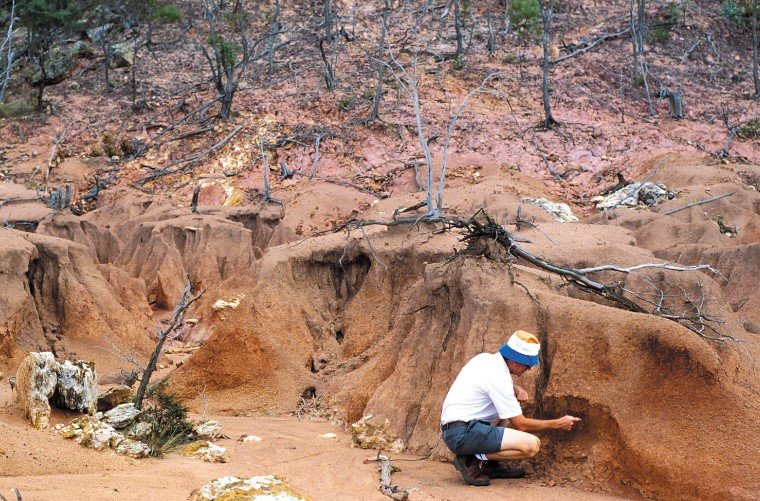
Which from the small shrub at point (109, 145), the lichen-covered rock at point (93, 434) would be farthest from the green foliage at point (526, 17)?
the lichen-covered rock at point (93, 434)

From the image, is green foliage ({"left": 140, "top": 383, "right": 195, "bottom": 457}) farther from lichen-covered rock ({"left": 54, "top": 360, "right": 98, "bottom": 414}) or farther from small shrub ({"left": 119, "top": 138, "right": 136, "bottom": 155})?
small shrub ({"left": 119, "top": 138, "right": 136, "bottom": 155})

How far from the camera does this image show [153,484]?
533 cm

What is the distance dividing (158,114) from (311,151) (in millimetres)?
5436

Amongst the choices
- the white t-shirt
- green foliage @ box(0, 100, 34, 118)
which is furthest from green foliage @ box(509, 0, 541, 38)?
the white t-shirt

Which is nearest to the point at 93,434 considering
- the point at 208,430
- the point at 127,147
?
the point at 208,430

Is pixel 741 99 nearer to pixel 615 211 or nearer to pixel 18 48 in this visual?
pixel 615 211

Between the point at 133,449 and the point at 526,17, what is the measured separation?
79.7 ft

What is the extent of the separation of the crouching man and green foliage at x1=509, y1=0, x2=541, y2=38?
22.9m

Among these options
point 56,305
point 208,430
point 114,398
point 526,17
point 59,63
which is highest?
point 526,17

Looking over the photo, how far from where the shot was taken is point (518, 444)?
231 inches

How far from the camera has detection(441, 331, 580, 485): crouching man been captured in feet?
19.2

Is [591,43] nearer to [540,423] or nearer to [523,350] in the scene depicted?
[523,350]

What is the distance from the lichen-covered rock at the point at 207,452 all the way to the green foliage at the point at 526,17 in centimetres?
2270

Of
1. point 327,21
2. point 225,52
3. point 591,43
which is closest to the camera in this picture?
point 225,52
